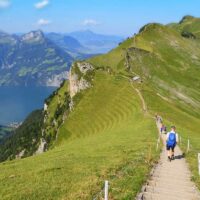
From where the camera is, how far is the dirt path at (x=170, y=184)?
2330cm

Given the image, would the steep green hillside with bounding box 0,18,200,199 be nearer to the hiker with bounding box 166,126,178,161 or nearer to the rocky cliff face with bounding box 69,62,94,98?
the rocky cliff face with bounding box 69,62,94,98

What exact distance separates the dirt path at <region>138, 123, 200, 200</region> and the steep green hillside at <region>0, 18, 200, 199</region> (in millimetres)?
756

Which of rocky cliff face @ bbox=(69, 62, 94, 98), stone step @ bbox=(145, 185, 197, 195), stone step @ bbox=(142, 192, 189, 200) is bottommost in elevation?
stone step @ bbox=(142, 192, 189, 200)

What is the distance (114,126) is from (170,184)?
63.0 meters

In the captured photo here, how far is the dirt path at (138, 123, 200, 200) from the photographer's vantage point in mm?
23297

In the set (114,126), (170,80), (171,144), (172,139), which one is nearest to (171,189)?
(171,144)

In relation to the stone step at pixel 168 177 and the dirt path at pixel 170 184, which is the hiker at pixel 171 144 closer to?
the dirt path at pixel 170 184

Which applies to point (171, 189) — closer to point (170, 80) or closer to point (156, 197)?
point (156, 197)

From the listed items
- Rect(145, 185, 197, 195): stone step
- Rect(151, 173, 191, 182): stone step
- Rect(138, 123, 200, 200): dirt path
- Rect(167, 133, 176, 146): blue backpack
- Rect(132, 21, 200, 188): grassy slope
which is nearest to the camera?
Rect(138, 123, 200, 200): dirt path

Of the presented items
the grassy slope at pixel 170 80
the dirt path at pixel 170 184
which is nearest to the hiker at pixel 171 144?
the dirt path at pixel 170 184

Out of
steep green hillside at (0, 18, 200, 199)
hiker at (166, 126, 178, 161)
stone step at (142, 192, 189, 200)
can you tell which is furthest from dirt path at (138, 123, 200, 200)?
hiker at (166, 126, 178, 161)

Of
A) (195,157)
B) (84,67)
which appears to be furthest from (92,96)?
(195,157)

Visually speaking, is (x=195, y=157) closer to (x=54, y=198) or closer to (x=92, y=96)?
(x=54, y=198)

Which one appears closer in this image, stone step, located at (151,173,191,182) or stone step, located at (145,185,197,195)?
stone step, located at (145,185,197,195)
